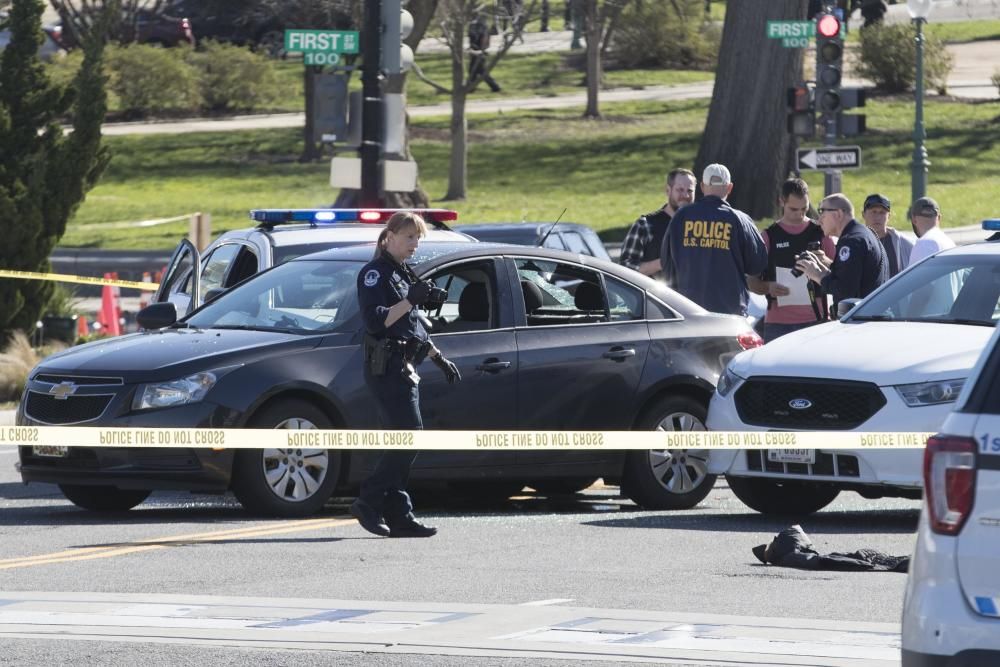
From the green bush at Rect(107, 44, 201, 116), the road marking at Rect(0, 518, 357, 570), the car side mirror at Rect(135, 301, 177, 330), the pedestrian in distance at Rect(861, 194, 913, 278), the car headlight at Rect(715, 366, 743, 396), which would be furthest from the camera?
the green bush at Rect(107, 44, 201, 116)

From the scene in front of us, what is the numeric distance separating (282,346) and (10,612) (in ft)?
10.8

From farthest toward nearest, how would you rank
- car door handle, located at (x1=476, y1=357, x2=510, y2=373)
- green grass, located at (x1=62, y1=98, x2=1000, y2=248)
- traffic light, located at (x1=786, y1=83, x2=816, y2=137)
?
green grass, located at (x1=62, y1=98, x2=1000, y2=248) → traffic light, located at (x1=786, y1=83, x2=816, y2=137) → car door handle, located at (x1=476, y1=357, x2=510, y2=373)

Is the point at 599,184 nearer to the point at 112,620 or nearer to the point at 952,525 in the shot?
the point at 112,620

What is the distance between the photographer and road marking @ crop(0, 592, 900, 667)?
7203mm

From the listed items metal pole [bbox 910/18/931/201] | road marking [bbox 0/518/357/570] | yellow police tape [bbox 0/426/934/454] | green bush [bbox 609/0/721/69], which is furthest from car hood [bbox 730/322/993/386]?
green bush [bbox 609/0/721/69]

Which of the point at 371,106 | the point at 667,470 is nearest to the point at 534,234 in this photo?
the point at 371,106

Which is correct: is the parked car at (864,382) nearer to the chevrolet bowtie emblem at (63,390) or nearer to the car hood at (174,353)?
the car hood at (174,353)

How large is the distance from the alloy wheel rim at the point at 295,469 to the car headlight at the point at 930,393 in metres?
3.03

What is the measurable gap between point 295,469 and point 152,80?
39.2 m

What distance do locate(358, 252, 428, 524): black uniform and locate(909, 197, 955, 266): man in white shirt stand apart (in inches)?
197

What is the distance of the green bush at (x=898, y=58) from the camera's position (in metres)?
46.6

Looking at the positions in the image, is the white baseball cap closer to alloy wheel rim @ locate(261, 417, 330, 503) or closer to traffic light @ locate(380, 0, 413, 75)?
alloy wheel rim @ locate(261, 417, 330, 503)

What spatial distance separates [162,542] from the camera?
10.1 meters

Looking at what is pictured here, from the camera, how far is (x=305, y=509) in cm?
1103
